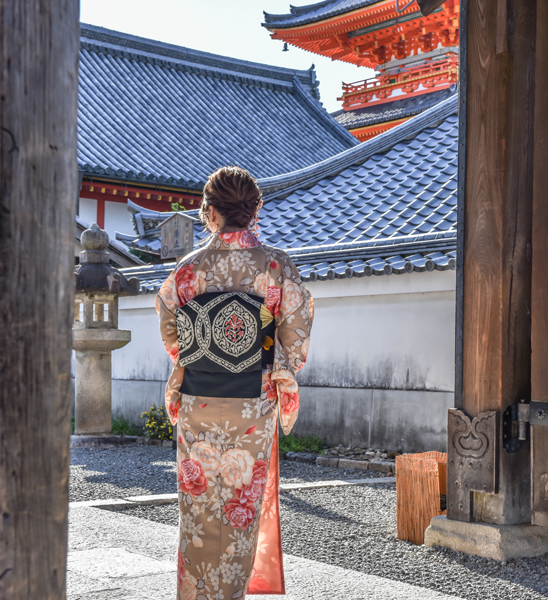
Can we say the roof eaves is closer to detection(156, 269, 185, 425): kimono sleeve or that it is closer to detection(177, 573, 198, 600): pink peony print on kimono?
detection(156, 269, 185, 425): kimono sleeve

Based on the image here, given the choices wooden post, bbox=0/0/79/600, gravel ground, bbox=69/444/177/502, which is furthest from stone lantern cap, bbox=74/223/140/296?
wooden post, bbox=0/0/79/600

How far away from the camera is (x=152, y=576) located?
318 centimetres

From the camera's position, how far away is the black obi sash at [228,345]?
2.69 metres

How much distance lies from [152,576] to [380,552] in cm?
131

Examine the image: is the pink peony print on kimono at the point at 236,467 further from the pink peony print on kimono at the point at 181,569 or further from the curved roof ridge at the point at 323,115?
the curved roof ridge at the point at 323,115

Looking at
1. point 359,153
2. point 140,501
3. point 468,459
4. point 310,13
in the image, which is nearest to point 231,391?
point 468,459

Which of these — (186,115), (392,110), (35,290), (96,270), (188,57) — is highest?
(188,57)

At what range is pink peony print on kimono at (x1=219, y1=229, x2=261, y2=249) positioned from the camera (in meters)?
2.83

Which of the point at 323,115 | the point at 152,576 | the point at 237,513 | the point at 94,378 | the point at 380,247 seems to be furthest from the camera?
the point at 323,115

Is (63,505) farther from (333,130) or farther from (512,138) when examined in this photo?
(333,130)

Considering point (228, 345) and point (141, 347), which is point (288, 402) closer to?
point (228, 345)

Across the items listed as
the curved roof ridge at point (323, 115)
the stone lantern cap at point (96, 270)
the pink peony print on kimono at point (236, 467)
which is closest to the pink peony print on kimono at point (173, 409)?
the pink peony print on kimono at point (236, 467)

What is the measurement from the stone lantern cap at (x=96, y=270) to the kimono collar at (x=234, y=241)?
5.96 metres

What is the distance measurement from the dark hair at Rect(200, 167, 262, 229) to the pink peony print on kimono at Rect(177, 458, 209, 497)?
900 mm
